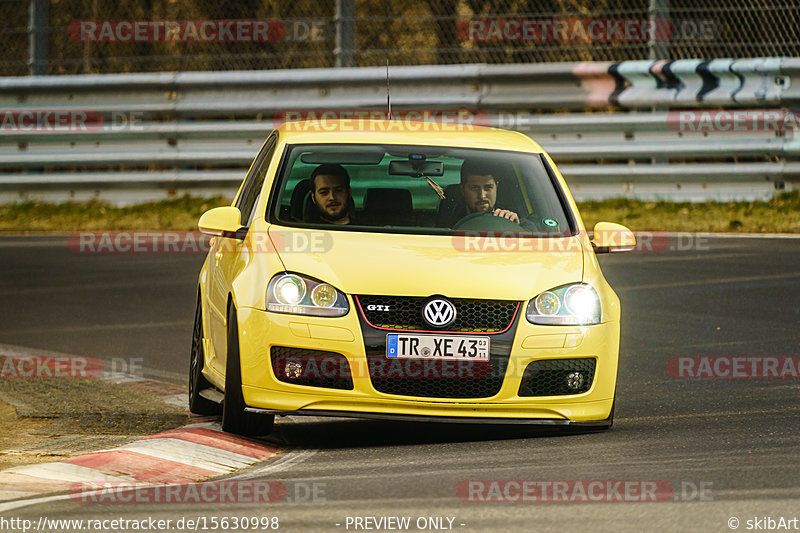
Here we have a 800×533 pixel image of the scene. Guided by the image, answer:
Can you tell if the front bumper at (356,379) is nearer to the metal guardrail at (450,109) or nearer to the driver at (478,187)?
the driver at (478,187)

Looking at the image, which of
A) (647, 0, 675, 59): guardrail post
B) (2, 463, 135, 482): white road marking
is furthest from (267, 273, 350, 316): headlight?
(647, 0, 675, 59): guardrail post

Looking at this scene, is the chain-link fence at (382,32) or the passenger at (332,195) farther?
Result: the chain-link fence at (382,32)

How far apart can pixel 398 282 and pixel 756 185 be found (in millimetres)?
9714

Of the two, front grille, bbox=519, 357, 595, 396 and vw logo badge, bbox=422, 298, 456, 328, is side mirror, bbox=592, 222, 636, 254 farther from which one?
vw logo badge, bbox=422, 298, 456, 328

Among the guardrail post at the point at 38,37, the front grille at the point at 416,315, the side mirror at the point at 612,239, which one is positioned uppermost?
the guardrail post at the point at 38,37

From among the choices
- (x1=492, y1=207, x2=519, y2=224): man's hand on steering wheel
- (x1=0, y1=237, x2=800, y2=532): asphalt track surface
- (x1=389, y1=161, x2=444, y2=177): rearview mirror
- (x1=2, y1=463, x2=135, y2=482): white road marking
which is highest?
(x1=389, y1=161, x2=444, y2=177): rearview mirror

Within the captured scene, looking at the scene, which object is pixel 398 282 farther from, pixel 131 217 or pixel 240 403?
pixel 131 217

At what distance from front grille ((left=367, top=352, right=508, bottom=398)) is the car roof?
1660mm

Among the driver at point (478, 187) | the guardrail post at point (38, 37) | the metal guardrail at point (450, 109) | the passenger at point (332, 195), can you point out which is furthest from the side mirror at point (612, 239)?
the guardrail post at point (38, 37)

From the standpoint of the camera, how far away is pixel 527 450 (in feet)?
21.9

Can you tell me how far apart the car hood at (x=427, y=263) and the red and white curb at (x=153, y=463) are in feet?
2.88

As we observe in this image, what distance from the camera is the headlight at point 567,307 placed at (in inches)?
271

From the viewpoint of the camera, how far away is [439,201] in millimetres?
8344

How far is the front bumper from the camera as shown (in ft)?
22.1
